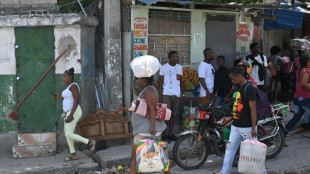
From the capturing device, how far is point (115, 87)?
816 cm

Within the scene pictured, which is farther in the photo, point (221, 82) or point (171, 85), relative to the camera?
point (221, 82)

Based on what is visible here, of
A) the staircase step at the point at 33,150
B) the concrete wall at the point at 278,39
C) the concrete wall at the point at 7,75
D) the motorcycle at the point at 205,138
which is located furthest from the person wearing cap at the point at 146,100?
the concrete wall at the point at 278,39

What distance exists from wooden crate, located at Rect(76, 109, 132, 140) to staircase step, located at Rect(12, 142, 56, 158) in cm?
66

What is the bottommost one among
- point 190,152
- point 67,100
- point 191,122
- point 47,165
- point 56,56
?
point 47,165

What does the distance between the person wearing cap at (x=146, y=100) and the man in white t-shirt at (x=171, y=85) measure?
2568mm

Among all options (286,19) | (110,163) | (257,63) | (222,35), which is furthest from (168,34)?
(286,19)

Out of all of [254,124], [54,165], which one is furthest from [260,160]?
[54,165]

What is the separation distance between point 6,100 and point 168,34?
3579mm

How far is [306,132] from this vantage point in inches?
346

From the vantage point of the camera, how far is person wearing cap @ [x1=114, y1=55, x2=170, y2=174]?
5.21 metres

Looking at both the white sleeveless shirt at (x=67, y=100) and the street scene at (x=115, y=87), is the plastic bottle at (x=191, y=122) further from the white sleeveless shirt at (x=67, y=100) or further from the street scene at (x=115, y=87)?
the white sleeveless shirt at (x=67, y=100)

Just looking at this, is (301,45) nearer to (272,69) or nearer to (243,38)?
(272,69)

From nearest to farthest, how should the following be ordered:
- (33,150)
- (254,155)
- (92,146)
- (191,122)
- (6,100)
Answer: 1. (254,155)
2. (92,146)
3. (33,150)
4. (6,100)
5. (191,122)

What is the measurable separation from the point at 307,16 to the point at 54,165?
449 inches
